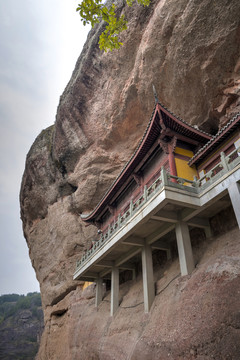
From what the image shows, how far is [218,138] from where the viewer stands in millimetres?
12625

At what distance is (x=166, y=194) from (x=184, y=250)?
8.55ft

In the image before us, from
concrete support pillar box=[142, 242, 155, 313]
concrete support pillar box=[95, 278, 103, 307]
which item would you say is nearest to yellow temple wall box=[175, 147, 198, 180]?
concrete support pillar box=[142, 242, 155, 313]

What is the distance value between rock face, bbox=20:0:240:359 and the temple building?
2087 mm

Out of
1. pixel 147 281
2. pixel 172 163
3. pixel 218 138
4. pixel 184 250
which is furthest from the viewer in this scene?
pixel 172 163

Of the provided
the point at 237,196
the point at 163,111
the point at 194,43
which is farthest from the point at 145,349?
the point at 194,43

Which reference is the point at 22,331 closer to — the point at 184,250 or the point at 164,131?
the point at 184,250

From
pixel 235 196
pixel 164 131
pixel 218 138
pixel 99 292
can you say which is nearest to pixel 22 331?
pixel 99 292

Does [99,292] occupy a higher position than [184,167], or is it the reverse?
[184,167]

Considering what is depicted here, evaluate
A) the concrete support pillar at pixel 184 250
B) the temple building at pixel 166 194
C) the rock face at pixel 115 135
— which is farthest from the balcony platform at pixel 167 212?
the rock face at pixel 115 135

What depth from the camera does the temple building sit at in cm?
1040

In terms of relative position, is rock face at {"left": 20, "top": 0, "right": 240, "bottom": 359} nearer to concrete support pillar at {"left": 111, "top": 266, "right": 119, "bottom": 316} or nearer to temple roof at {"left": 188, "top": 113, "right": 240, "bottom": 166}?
concrete support pillar at {"left": 111, "top": 266, "right": 119, "bottom": 316}

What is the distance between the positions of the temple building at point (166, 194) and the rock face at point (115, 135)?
2.09m

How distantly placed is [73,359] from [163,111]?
1709 centimetres

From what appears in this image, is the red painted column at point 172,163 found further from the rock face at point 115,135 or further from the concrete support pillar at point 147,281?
the rock face at point 115,135
